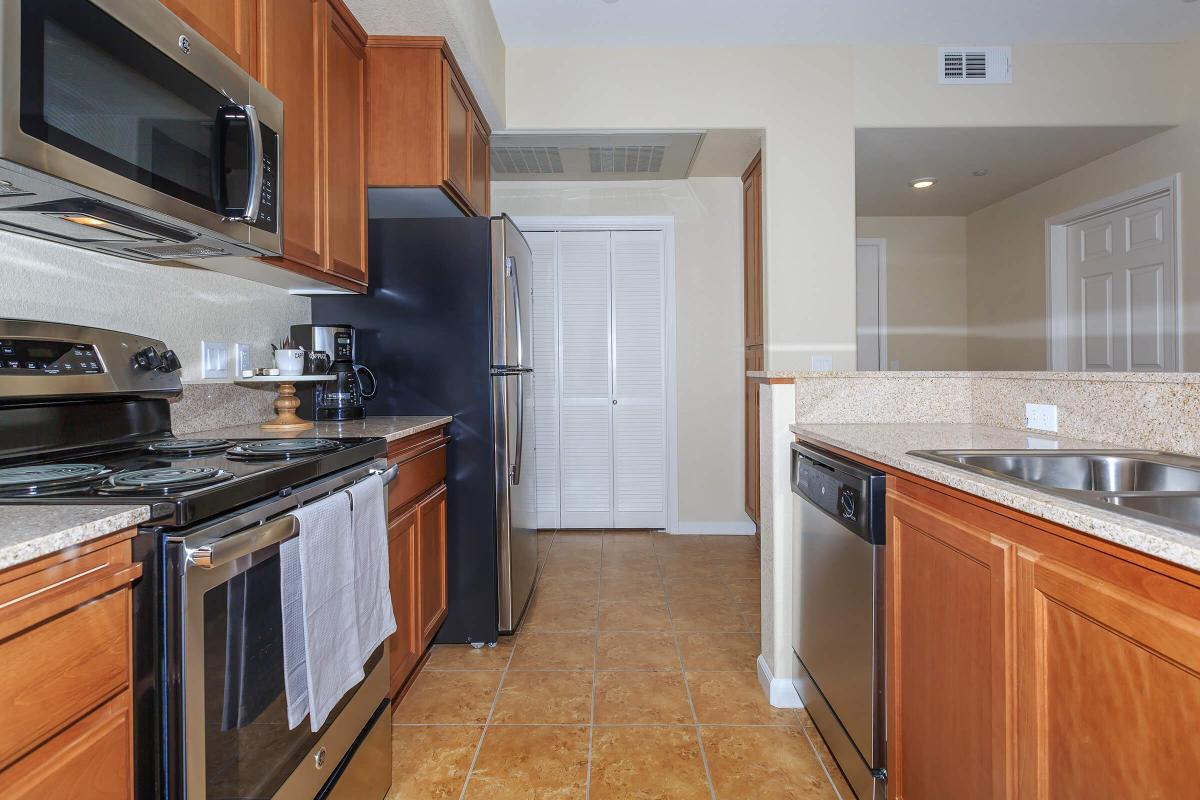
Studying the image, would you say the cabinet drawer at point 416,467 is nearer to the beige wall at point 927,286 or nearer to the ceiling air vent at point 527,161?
the ceiling air vent at point 527,161

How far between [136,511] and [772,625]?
1.84 m

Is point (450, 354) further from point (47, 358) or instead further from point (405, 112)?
point (47, 358)

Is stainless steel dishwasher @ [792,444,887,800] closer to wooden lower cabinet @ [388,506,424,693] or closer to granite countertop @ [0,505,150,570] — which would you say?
wooden lower cabinet @ [388,506,424,693]

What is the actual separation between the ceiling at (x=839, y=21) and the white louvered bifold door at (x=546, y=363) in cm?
137

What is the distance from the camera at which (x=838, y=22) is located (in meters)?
2.89

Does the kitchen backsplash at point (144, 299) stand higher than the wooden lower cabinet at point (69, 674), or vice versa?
the kitchen backsplash at point (144, 299)

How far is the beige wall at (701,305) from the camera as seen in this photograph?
13.5ft

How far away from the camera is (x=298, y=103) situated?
177cm

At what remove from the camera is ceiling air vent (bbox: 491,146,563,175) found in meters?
3.56

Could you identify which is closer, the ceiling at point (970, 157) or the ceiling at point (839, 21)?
the ceiling at point (839, 21)

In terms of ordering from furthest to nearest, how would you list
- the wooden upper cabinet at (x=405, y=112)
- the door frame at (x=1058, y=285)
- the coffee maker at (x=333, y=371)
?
the door frame at (x=1058, y=285) < the wooden upper cabinet at (x=405, y=112) < the coffee maker at (x=333, y=371)

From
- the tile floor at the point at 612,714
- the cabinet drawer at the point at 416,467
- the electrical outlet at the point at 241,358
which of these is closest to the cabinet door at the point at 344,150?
the electrical outlet at the point at 241,358

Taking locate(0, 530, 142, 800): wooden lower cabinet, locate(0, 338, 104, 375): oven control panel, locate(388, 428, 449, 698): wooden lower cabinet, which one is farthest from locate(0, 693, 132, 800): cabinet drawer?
locate(388, 428, 449, 698): wooden lower cabinet

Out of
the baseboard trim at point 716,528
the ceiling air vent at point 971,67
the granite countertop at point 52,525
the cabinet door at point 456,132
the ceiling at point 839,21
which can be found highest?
the ceiling at point 839,21
